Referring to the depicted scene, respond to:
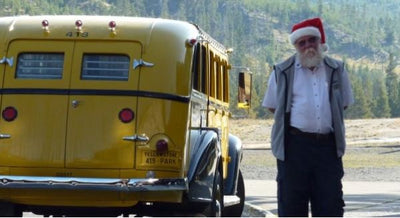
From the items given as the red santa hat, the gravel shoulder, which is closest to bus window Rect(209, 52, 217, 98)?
the red santa hat

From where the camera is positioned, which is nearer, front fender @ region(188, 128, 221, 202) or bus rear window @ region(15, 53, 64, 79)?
bus rear window @ region(15, 53, 64, 79)

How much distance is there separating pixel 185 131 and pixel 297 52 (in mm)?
3083

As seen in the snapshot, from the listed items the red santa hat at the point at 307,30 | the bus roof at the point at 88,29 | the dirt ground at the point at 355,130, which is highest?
the dirt ground at the point at 355,130

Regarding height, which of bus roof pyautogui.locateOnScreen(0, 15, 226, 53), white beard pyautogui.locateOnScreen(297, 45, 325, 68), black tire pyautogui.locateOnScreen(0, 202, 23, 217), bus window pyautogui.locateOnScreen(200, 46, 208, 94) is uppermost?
bus roof pyautogui.locateOnScreen(0, 15, 226, 53)

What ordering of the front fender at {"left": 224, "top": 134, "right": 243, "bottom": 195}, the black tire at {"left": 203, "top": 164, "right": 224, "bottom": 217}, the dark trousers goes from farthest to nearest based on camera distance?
the front fender at {"left": 224, "top": 134, "right": 243, "bottom": 195}
the black tire at {"left": 203, "top": 164, "right": 224, "bottom": 217}
the dark trousers

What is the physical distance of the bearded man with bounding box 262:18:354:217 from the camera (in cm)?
720

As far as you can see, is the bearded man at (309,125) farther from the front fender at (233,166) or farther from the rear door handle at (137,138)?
the front fender at (233,166)

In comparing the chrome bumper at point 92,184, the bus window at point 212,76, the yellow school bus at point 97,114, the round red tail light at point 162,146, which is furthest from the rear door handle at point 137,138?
the bus window at point 212,76

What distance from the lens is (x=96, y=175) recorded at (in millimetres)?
10094

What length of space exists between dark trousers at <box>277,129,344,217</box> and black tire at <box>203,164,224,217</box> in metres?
3.71

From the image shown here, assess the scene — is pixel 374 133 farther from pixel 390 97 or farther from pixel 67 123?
pixel 390 97

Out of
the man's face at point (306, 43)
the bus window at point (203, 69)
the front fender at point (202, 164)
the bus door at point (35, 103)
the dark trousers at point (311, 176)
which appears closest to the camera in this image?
the dark trousers at point (311, 176)

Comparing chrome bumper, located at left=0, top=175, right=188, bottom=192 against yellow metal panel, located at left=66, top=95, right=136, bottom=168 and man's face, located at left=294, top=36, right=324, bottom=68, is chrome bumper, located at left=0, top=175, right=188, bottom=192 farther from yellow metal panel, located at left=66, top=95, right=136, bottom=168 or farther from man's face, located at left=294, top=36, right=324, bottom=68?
man's face, located at left=294, top=36, right=324, bottom=68

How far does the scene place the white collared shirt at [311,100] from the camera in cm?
724
